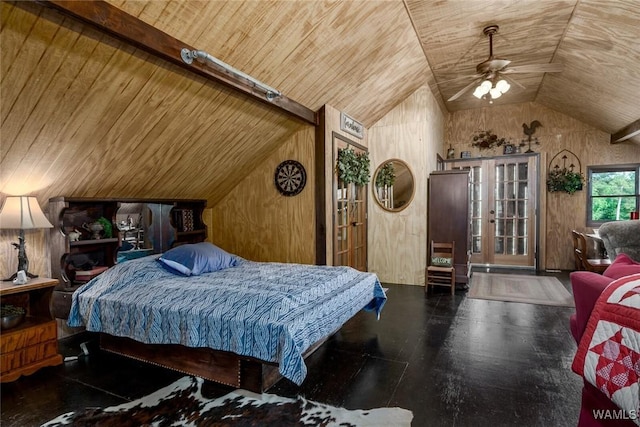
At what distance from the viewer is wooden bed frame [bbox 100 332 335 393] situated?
2338 mm

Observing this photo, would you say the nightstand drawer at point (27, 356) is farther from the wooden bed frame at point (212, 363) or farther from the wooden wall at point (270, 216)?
the wooden wall at point (270, 216)

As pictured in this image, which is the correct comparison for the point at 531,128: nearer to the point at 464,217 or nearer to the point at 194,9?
the point at 464,217

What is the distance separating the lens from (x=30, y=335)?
2646mm

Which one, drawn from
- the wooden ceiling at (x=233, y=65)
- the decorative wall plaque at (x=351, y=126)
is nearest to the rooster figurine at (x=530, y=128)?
the wooden ceiling at (x=233, y=65)

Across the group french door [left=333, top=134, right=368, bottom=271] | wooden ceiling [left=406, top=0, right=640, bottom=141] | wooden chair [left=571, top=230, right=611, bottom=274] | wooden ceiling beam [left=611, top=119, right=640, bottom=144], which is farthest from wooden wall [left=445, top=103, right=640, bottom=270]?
french door [left=333, top=134, right=368, bottom=271]

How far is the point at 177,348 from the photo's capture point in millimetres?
2625

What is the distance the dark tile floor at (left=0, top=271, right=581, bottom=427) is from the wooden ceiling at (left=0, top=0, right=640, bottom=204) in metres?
1.63

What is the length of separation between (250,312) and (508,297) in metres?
3.81

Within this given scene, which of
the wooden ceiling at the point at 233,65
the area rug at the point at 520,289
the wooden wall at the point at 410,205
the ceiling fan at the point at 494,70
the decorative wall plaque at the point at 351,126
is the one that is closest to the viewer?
the wooden ceiling at the point at 233,65

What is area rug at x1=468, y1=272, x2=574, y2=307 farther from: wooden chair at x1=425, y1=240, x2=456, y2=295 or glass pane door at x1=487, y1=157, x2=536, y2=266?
glass pane door at x1=487, y1=157, x2=536, y2=266

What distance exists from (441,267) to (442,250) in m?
0.38

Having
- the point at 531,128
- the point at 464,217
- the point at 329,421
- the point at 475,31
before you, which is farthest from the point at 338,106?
the point at 531,128

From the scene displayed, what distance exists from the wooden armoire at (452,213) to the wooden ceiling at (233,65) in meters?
1.53

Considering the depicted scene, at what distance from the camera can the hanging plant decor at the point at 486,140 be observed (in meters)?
6.97
